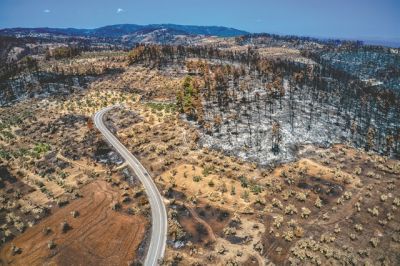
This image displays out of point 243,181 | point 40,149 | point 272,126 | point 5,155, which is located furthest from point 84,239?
point 272,126

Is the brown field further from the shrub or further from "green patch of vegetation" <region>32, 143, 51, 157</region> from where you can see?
"green patch of vegetation" <region>32, 143, 51, 157</region>

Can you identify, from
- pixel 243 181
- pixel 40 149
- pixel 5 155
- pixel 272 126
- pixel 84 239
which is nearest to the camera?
pixel 84 239

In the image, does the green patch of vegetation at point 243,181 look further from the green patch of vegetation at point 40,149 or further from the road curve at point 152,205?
the green patch of vegetation at point 40,149

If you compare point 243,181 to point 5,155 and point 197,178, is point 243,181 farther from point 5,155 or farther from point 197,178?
point 5,155

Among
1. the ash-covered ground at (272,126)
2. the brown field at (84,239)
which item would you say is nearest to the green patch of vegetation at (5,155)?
the brown field at (84,239)

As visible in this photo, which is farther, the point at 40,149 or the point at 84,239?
the point at 40,149

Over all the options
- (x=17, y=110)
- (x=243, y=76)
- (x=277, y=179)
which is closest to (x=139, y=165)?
(x=277, y=179)
